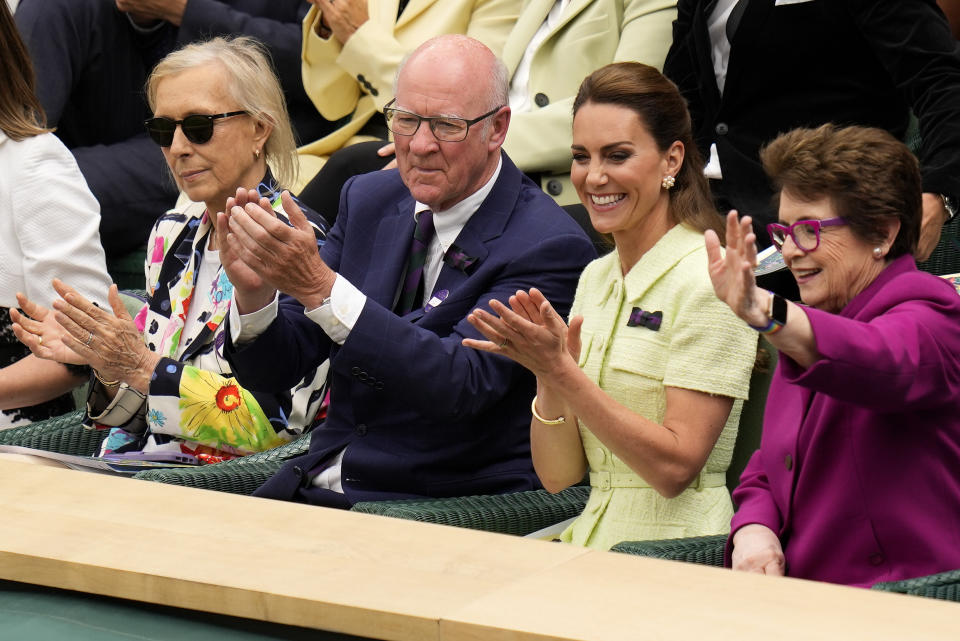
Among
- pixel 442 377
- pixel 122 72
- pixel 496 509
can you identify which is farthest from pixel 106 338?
pixel 122 72

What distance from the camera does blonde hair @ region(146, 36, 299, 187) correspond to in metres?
3.43

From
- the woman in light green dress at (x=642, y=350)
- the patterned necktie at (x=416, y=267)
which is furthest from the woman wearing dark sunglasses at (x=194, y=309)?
the woman in light green dress at (x=642, y=350)

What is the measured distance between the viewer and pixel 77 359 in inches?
128

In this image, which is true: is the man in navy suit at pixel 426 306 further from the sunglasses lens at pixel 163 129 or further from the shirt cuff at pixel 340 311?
the sunglasses lens at pixel 163 129

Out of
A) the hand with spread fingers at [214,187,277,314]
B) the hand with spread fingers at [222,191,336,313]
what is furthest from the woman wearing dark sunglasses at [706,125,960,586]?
the hand with spread fingers at [214,187,277,314]

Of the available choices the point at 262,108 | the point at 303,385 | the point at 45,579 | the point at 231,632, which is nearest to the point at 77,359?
the point at 303,385

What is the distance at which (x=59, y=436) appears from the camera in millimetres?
3428

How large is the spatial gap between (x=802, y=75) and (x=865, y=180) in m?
1.38

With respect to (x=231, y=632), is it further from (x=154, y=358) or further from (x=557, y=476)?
(x=154, y=358)

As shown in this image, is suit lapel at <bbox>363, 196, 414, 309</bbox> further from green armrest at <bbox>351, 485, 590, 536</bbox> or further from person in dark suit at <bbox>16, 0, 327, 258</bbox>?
person in dark suit at <bbox>16, 0, 327, 258</bbox>

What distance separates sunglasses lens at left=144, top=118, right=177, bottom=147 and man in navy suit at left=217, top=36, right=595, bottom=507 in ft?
2.11

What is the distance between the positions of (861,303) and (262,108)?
72.8 inches

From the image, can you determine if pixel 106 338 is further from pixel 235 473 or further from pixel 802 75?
pixel 802 75

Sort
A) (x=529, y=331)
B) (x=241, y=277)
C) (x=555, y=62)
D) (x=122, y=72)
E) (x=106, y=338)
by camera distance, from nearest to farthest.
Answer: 1. (x=529, y=331)
2. (x=241, y=277)
3. (x=106, y=338)
4. (x=555, y=62)
5. (x=122, y=72)
